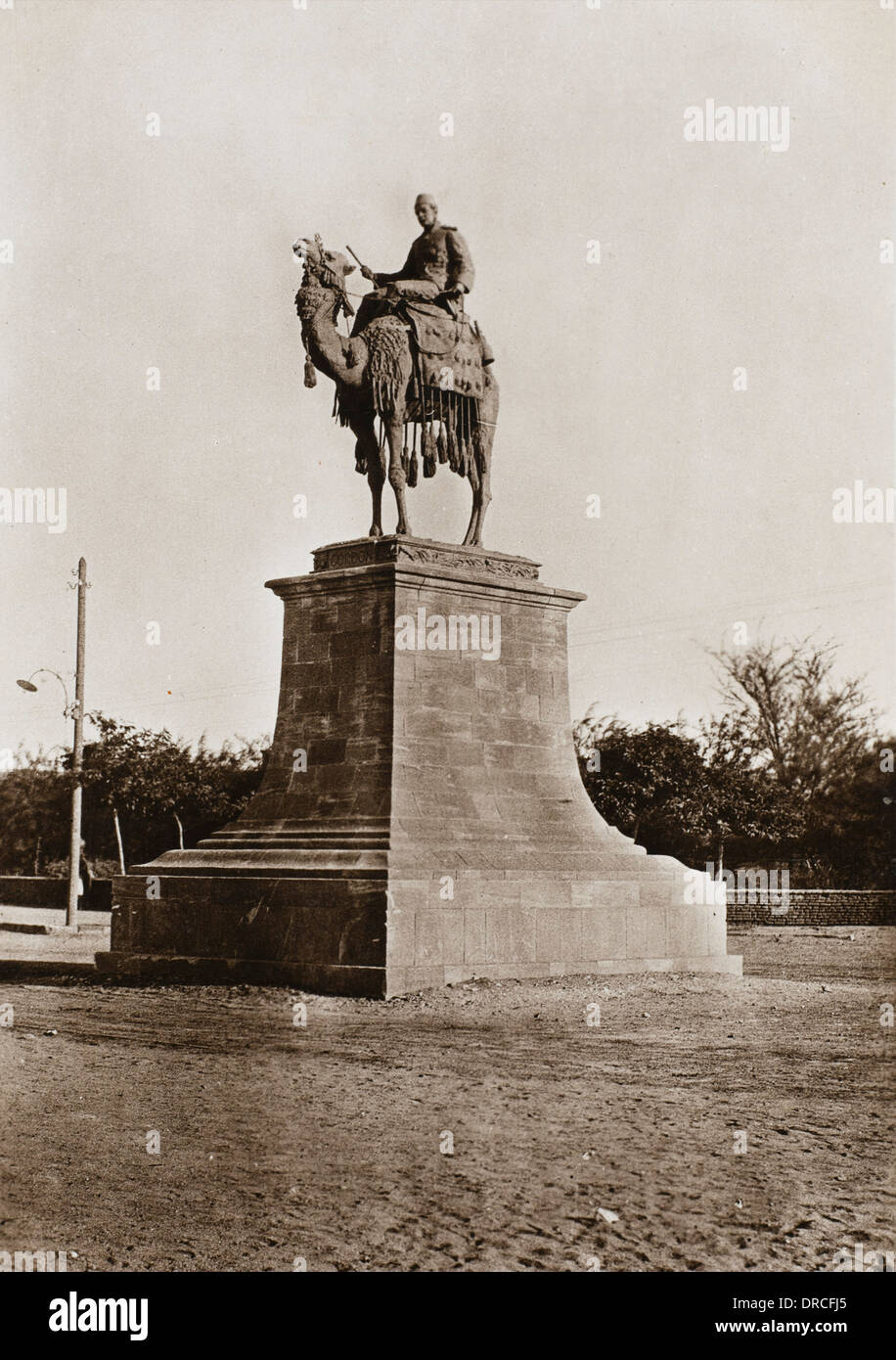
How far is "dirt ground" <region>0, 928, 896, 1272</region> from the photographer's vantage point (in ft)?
19.1

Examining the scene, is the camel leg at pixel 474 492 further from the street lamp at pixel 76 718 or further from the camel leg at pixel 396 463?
the street lamp at pixel 76 718

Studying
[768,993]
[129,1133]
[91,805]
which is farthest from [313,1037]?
[91,805]

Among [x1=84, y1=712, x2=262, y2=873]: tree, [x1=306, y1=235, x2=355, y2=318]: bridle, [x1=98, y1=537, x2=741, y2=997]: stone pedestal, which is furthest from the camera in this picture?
[x1=84, y1=712, x2=262, y2=873]: tree

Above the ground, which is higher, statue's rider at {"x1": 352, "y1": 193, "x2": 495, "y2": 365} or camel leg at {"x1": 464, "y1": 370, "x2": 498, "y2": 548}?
statue's rider at {"x1": 352, "y1": 193, "x2": 495, "y2": 365}

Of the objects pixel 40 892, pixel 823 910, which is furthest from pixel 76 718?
pixel 40 892

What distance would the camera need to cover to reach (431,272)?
50.2 ft

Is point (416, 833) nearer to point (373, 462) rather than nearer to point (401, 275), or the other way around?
point (373, 462)

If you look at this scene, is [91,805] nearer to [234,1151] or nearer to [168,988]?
[168,988]

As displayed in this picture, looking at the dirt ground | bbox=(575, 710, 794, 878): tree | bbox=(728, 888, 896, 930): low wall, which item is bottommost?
the dirt ground

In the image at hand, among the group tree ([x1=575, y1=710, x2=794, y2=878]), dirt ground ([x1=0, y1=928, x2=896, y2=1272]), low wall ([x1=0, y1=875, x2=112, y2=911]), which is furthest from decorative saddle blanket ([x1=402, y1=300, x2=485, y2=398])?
low wall ([x1=0, y1=875, x2=112, y2=911])

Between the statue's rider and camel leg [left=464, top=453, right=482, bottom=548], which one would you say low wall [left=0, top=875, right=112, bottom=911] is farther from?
the statue's rider

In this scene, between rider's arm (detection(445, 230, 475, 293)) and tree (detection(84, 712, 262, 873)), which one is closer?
rider's arm (detection(445, 230, 475, 293))

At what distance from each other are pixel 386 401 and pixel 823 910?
19.1 metres

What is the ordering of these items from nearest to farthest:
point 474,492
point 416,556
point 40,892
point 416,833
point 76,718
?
point 416,833
point 416,556
point 474,492
point 76,718
point 40,892
